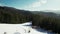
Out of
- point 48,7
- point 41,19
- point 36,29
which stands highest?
point 48,7

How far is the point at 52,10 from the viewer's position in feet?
3.75

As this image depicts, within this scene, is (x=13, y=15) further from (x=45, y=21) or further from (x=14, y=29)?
(x=45, y=21)

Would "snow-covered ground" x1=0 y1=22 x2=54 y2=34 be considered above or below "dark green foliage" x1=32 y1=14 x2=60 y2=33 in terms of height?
below

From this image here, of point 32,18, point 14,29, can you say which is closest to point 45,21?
point 32,18

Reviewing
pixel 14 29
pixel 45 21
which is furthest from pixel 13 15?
pixel 45 21

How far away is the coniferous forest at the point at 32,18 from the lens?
1121mm

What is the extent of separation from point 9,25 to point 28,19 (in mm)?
208

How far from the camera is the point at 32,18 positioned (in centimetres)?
115

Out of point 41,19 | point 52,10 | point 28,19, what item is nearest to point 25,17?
point 28,19

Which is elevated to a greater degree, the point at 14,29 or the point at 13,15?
the point at 13,15

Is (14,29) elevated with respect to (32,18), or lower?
lower

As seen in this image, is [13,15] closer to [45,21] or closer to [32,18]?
[32,18]

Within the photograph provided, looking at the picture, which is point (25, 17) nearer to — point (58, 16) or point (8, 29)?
point (8, 29)

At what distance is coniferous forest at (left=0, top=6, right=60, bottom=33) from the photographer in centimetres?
112
